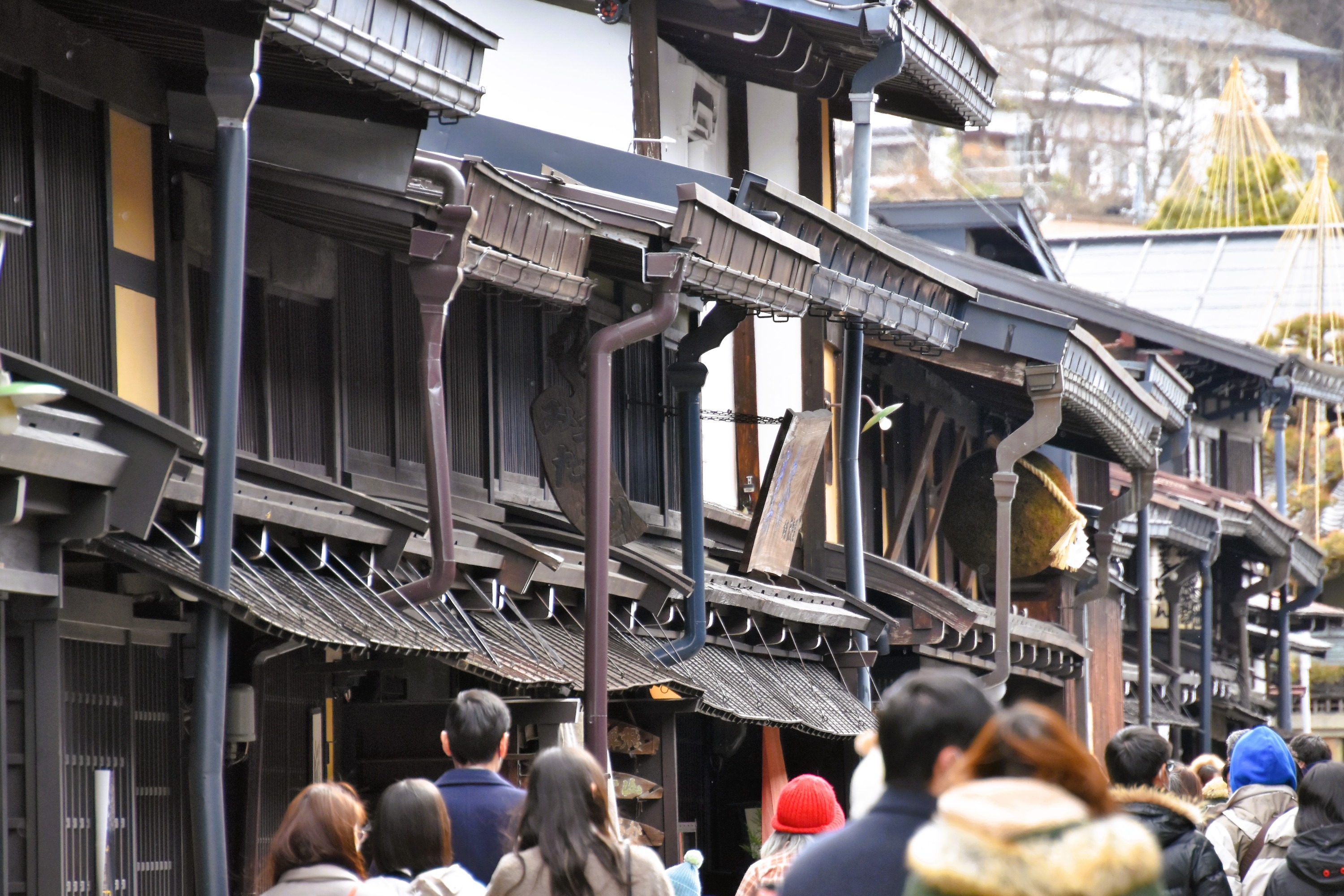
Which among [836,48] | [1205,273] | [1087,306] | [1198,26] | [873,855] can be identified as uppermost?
[1198,26]

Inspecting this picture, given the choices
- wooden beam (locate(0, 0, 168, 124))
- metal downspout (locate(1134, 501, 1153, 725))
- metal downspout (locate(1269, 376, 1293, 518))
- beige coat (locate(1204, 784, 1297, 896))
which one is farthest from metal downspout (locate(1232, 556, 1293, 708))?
wooden beam (locate(0, 0, 168, 124))

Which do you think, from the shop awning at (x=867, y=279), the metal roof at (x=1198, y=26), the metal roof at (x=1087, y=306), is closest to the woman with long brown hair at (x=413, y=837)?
the shop awning at (x=867, y=279)

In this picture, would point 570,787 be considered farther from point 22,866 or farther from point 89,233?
point 89,233

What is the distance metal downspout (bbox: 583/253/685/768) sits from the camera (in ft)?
29.5

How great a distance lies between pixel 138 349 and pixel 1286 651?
23134 mm

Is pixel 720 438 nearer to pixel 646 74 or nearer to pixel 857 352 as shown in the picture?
pixel 857 352

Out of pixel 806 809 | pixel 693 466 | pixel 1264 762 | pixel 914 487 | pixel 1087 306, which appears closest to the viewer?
Answer: pixel 806 809

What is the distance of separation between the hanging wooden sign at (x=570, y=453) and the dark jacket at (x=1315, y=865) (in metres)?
5.06

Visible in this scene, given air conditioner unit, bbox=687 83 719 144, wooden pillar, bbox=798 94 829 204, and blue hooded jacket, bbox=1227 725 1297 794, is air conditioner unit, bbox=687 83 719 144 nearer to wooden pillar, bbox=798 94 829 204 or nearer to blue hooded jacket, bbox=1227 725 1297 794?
wooden pillar, bbox=798 94 829 204

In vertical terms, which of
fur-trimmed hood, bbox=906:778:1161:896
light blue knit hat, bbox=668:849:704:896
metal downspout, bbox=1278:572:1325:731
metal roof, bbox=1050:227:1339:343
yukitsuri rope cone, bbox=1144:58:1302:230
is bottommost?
metal downspout, bbox=1278:572:1325:731

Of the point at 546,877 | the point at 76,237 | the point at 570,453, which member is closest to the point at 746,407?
the point at 570,453

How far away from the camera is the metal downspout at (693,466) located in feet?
37.1

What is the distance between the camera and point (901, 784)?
3.69 meters

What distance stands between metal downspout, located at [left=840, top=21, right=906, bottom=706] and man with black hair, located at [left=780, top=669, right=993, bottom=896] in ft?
33.7
